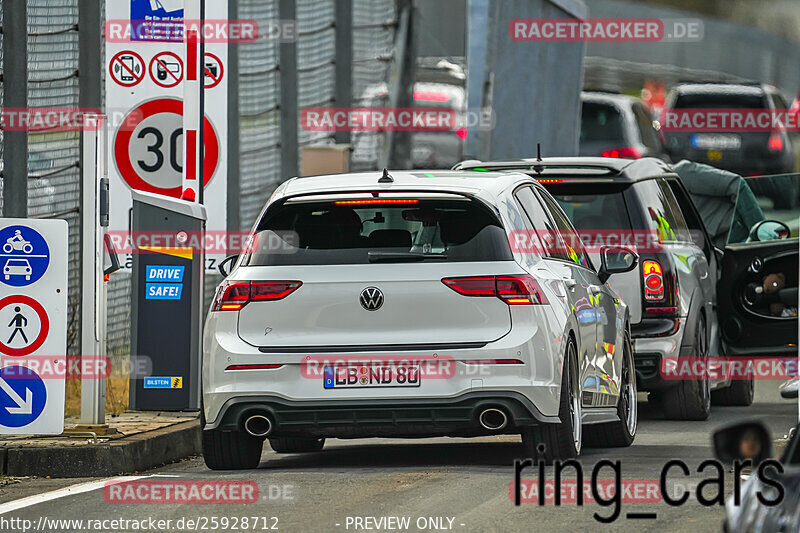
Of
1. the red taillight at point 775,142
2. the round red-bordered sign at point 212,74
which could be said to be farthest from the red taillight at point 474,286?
the red taillight at point 775,142

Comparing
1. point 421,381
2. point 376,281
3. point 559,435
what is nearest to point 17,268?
point 376,281

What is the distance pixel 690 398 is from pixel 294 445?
9.51 feet

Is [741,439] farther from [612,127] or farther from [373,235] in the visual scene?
[612,127]

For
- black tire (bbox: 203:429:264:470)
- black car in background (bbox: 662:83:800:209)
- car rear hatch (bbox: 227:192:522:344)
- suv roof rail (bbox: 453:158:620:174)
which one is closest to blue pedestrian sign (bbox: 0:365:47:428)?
black tire (bbox: 203:429:264:470)

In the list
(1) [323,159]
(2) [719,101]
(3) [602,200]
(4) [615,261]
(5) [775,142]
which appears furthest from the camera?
(2) [719,101]

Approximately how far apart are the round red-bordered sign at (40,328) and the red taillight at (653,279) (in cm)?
406

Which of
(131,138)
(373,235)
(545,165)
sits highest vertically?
(131,138)

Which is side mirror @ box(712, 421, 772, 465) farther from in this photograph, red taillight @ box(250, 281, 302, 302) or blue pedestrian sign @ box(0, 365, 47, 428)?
blue pedestrian sign @ box(0, 365, 47, 428)

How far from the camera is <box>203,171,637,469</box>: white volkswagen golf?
9586 mm

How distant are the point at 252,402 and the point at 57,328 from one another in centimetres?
172

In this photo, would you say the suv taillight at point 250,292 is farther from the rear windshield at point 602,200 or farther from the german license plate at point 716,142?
the german license plate at point 716,142

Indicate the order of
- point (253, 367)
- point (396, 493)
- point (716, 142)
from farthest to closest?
point (716, 142) → point (253, 367) → point (396, 493)

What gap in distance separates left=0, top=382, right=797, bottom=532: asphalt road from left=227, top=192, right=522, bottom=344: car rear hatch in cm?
75

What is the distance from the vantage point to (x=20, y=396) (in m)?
10.8
